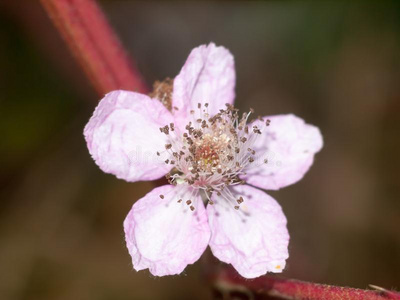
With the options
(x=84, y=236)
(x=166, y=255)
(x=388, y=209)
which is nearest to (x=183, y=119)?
(x=166, y=255)

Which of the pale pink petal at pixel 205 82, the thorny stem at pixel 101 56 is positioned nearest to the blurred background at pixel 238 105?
the thorny stem at pixel 101 56

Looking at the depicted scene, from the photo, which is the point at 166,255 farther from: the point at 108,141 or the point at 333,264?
the point at 333,264

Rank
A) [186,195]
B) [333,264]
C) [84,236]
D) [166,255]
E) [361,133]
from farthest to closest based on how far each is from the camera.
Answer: [361,133], [333,264], [84,236], [186,195], [166,255]

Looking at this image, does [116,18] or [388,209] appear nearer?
[388,209]

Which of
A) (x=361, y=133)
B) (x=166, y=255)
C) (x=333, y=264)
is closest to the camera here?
(x=166, y=255)

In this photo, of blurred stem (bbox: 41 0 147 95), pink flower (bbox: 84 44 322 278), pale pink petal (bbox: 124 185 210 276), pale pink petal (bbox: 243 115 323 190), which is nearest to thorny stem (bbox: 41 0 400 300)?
blurred stem (bbox: 41 0 147 95)

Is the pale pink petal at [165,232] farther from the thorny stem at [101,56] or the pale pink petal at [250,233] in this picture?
the thorny stem at [101,56]

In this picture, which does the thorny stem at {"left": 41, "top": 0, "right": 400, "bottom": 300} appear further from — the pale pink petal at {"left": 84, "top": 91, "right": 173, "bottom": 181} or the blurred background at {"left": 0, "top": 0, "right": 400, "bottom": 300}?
the blurred background at {"left": 0, "top": 0, "right": 400, "bottom": 300}

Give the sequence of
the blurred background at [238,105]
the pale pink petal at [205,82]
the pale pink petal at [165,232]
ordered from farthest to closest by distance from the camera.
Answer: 1. the blurred background at [238,105]
2. the pale pink petal at [205,82]
3. the pale pink petal at [165,232]
